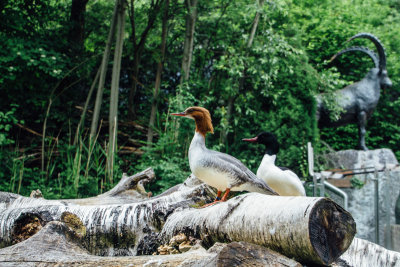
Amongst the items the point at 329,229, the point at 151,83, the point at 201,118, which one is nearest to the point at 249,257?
the point at 329,229

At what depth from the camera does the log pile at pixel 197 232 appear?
64.1 inches

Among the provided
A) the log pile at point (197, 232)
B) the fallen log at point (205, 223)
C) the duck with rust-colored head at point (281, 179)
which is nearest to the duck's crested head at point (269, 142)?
the duck with rust-colored head at point (281, 179)

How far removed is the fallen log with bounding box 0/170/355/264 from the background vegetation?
11.1 feet

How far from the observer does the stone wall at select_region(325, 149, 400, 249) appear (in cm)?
541

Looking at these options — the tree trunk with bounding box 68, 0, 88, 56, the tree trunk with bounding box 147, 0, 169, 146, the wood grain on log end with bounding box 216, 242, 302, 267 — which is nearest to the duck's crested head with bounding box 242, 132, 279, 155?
the wood grain on log end with bounding box 216, 242, 302, 267

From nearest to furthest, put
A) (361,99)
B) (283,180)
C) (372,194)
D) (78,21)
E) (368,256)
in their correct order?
1. (368,256)
2. (283,180)
3. (372,194)
4. (78,21)
5. (361,99)

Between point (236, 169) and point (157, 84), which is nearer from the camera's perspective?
point (236, 169)

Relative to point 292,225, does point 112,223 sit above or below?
below

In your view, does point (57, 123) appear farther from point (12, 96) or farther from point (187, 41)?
point (187, 41)

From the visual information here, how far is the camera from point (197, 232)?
229 centimetres

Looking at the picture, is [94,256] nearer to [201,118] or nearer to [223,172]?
[223,172]

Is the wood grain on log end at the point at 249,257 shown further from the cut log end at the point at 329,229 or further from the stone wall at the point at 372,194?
the stone wall at the point at 372,194

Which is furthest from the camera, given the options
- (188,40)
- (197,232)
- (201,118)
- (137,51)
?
(137,51)

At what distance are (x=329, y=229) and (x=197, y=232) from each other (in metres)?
0.84
